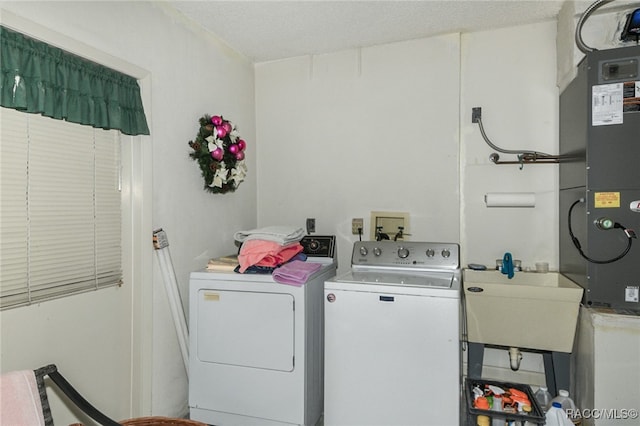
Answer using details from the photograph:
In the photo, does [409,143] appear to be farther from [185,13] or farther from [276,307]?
[185,13]

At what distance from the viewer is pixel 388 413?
1.96 m

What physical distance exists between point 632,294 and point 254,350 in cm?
204

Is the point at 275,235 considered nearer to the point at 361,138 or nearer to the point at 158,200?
the point at 158,200

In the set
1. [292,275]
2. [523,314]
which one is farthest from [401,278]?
[523,314]

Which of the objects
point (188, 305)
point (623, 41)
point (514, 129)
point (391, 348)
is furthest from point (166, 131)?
point (623, 41)

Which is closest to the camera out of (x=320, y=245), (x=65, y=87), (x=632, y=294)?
(x=65, y=87)

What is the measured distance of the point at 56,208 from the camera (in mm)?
1725

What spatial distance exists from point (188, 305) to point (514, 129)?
2639 millimetres

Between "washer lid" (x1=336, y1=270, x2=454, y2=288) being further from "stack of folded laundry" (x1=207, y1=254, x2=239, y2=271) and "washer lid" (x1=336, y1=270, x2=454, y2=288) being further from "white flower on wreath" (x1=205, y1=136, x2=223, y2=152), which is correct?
"white flower on wreath" (x1=205, y1=136, x2=223, y2=152)

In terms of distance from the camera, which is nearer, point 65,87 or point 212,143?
point 65,87

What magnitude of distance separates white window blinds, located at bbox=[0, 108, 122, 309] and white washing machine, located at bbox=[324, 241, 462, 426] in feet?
4.13

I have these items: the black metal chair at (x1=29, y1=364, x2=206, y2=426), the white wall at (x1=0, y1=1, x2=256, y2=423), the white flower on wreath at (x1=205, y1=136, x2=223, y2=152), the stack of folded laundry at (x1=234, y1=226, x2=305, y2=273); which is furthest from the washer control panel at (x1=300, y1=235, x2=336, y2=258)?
the black metal chair at (x1=29, y1=364, x2=206, y2=426)

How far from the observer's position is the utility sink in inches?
81.9

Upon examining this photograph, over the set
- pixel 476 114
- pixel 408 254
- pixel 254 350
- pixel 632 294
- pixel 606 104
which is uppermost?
pixel 476 114
